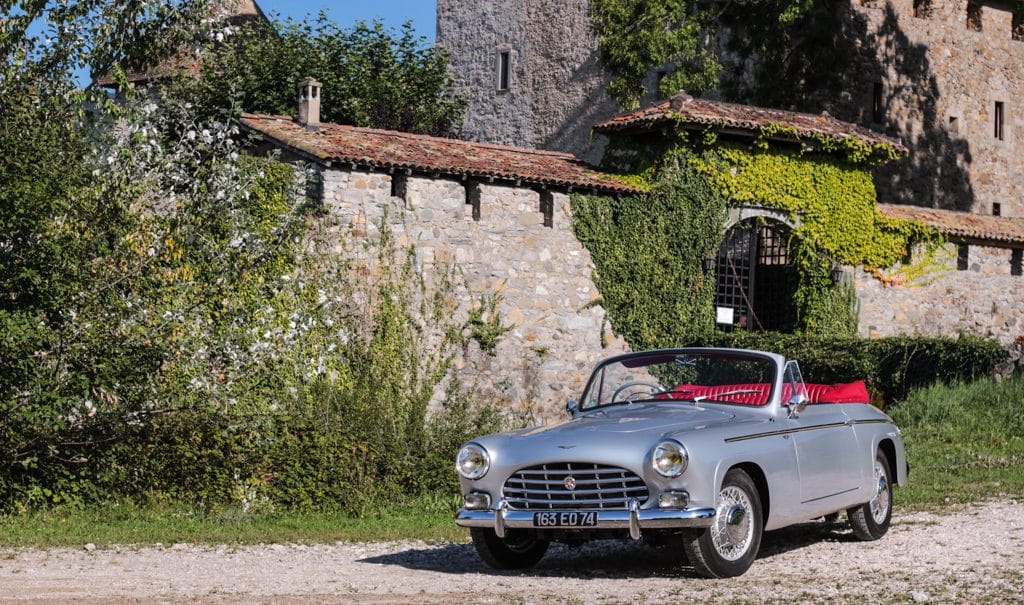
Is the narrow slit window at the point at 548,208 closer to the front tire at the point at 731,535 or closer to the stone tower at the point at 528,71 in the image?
the stone tower at the point at 528,71

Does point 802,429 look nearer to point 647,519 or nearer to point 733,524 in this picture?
point 733,524

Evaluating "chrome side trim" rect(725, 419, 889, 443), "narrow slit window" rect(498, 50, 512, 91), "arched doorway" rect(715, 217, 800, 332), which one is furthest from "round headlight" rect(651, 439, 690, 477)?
"narrow slit window" rect(498, 50, 512, 91)

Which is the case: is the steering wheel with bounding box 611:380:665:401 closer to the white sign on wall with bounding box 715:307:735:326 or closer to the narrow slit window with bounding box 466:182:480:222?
the narrow slit window with bounding box 466:182:480:222

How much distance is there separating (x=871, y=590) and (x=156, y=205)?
886 centimetres

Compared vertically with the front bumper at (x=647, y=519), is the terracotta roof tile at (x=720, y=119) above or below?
above

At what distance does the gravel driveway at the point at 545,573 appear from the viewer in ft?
24.0

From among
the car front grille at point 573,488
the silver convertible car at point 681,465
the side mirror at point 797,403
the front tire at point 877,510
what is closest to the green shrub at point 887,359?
Answer: the front tire at point 877,510

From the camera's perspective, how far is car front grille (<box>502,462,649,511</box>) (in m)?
7.93

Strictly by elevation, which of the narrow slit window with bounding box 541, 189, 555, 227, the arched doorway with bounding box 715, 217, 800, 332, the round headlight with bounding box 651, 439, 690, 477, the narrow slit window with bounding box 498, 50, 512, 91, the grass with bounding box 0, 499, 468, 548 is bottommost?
the grass with bounding box 0, 499, 468, 548

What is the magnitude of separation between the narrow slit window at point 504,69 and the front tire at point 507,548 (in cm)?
2862

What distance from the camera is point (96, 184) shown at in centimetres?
1188

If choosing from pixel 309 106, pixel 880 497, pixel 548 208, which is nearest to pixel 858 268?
pixel 548 208

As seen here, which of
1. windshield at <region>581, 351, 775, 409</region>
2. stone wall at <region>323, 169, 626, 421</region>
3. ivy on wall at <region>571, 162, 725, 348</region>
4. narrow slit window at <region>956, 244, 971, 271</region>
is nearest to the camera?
windshield at <region>581, 351, 775, 409</region>

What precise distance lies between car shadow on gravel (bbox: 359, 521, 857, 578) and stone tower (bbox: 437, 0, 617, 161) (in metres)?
24.1
